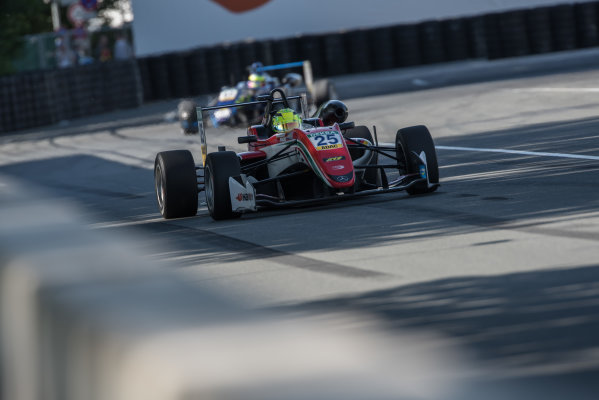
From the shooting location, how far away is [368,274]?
21.4 feet

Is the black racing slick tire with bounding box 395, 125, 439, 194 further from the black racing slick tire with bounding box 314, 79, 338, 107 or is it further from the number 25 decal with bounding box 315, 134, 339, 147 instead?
the black racing slick tire with bounding box 314, 79, 338, 107

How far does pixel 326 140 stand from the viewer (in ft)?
31.6

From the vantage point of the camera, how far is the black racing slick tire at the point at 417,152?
32.2 feet

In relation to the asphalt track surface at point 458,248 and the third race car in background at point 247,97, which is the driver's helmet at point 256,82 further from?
the asphalt track surface at point 458,248

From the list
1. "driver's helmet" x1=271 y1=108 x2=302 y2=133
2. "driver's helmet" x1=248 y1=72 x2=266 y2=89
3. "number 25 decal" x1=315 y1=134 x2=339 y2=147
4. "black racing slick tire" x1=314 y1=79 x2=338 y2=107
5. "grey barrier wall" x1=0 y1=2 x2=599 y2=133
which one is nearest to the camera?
"number 25 decal" x1=315 y1=134 x2=339 y2=147

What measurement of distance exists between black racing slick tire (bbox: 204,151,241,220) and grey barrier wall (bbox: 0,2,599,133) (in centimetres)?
1843

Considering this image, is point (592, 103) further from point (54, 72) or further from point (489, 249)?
point (54, 72)

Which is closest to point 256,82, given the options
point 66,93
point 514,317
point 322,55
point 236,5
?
point 66,93

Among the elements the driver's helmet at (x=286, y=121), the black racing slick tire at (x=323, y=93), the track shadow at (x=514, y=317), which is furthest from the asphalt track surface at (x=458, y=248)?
the black racing slick tire at (x=323, y=93)

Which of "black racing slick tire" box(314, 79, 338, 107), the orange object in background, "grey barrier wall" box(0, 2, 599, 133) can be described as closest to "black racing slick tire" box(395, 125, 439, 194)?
"black racing slick tire" box(314, 79, 338, 107)

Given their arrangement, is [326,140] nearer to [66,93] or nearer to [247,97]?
[247,97]

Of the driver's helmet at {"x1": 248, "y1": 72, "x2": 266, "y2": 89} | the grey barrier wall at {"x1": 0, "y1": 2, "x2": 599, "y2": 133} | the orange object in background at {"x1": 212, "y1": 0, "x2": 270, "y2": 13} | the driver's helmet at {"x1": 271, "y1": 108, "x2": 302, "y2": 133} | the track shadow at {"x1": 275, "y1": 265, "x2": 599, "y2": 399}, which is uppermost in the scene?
the orange object in background at {"x1": 212, "y1": 0, "x2": 270, "y2": 13}

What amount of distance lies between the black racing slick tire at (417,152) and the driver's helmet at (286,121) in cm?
114

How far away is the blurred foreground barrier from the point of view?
5.42 feet
